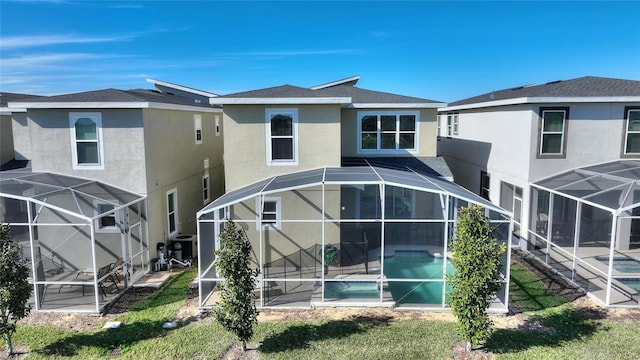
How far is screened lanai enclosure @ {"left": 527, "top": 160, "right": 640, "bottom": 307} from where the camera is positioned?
34.6 ft

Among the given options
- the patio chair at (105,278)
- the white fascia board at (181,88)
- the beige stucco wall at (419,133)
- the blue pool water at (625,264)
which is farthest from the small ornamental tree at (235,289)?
the white fascia board at (181,88)

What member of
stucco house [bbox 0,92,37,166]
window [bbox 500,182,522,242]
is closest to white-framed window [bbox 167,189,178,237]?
stucco house [bbox 0,92,37,166]

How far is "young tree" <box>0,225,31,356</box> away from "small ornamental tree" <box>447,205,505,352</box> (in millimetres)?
8955

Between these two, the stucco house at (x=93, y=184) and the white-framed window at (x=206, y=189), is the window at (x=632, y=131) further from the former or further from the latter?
the white-framed window at (x=206, y=189)

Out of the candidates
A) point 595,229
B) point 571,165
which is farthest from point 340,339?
point 595,229

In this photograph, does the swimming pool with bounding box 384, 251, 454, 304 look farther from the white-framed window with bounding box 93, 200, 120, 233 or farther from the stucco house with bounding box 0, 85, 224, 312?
the white-framed window with bounding box 93, 200, 120, 233

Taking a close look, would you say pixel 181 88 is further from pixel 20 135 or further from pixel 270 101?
pixel 270 101

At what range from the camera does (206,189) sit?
18.2m

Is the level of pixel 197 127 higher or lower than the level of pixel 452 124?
lower

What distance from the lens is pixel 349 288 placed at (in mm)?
10273

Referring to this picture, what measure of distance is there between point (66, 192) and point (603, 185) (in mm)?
16282

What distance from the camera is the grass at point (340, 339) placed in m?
7.91

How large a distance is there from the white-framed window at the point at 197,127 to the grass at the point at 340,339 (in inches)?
347

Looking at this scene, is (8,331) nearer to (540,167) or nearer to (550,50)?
(540,167)
